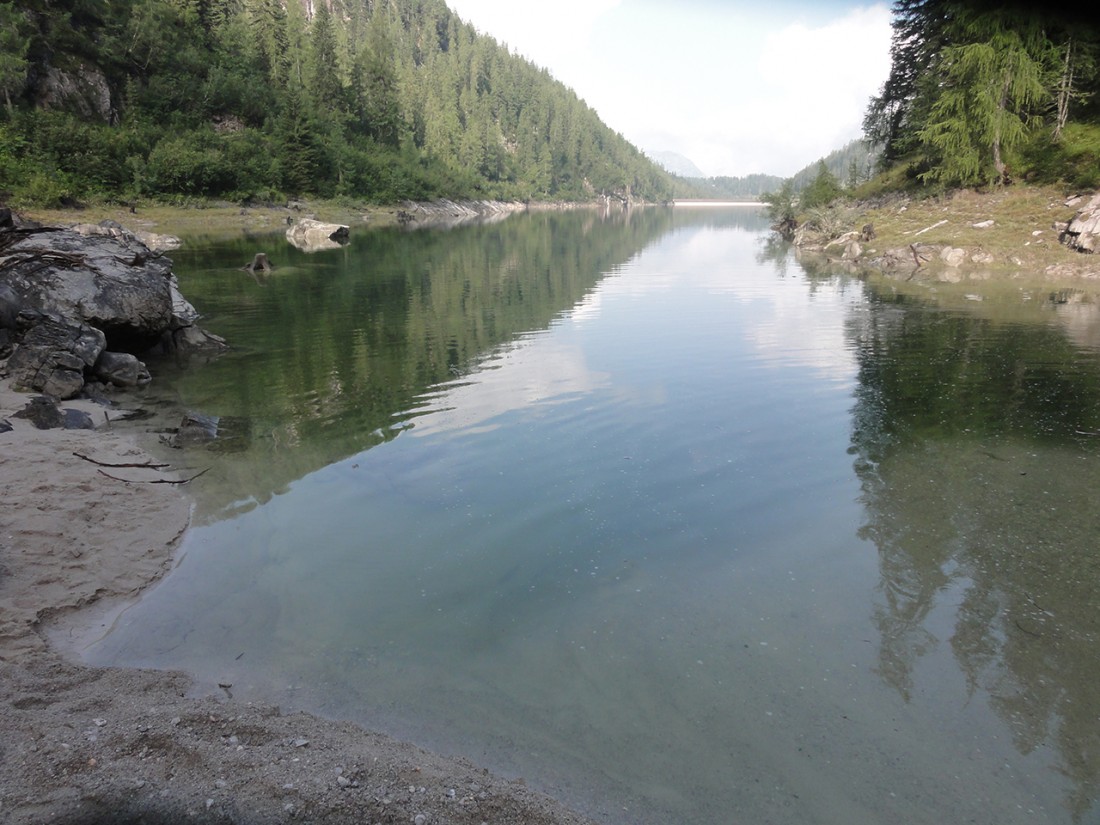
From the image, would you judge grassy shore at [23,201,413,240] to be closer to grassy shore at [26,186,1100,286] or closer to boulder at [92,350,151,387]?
grassy shore at [26,186,1100,286]

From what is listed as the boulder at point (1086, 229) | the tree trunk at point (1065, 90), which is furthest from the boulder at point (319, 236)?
the tree trunk at point (1065, 90)

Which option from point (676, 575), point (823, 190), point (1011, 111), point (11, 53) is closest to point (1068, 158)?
point (1011, 111)

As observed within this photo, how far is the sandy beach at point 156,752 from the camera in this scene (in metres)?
3.77

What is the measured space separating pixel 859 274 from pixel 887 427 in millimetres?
27594

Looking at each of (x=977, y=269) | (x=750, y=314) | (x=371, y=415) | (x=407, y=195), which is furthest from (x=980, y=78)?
(x=407, y=195)

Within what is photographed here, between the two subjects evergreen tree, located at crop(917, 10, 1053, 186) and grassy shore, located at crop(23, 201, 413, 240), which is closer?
evergreen tree, located at crop(917, 10, 1053, 186)

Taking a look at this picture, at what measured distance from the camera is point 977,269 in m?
33.7

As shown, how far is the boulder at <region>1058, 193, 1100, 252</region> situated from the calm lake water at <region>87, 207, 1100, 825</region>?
20969 millimetres

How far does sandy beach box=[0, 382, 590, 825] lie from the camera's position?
377 cm

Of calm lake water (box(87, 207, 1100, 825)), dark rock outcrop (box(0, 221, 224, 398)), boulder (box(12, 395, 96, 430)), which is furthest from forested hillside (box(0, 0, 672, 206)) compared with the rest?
calm lake water (box(87, 207, 1100, 825))

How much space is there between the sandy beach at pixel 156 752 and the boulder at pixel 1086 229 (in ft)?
129

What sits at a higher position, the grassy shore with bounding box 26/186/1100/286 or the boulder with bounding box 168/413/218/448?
the grassy shore with bounding box 26/186/1100/286

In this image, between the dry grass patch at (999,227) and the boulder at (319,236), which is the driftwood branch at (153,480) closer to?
the dry grass patch at (999,227)

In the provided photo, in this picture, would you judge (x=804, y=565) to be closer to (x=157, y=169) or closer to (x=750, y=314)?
(x=750, y=314)
